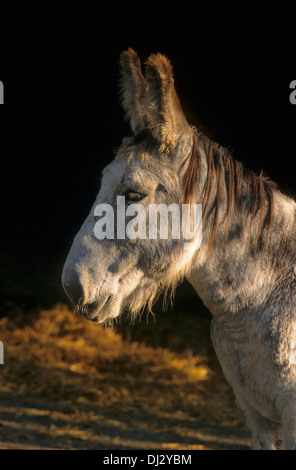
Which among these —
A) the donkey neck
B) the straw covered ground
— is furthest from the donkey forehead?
the straw covered ground

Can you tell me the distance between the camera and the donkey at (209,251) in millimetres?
2271

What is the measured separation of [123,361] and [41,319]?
0.95 m

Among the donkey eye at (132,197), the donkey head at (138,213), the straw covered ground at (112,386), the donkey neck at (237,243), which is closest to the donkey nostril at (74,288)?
the donkey head at (138,213)

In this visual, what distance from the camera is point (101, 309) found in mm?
2320

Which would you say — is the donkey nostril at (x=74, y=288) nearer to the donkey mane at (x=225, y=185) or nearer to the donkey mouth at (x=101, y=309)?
the donkey mouth at (x=101, y=309)

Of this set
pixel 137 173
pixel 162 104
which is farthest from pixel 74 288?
pixel 162 104

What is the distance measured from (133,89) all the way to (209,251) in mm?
708

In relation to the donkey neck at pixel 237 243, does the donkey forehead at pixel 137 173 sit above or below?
above

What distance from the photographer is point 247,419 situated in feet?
8.21

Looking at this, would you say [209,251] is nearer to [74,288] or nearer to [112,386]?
[74,288]

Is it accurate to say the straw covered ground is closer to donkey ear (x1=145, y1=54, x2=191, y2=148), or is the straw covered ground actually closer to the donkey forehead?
the donkey forehead

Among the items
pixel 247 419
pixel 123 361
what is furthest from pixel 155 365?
pixel 247 419

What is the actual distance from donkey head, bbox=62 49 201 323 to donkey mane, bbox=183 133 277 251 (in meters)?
0.03

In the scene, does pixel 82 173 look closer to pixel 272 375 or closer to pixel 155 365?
pixel 155 365
